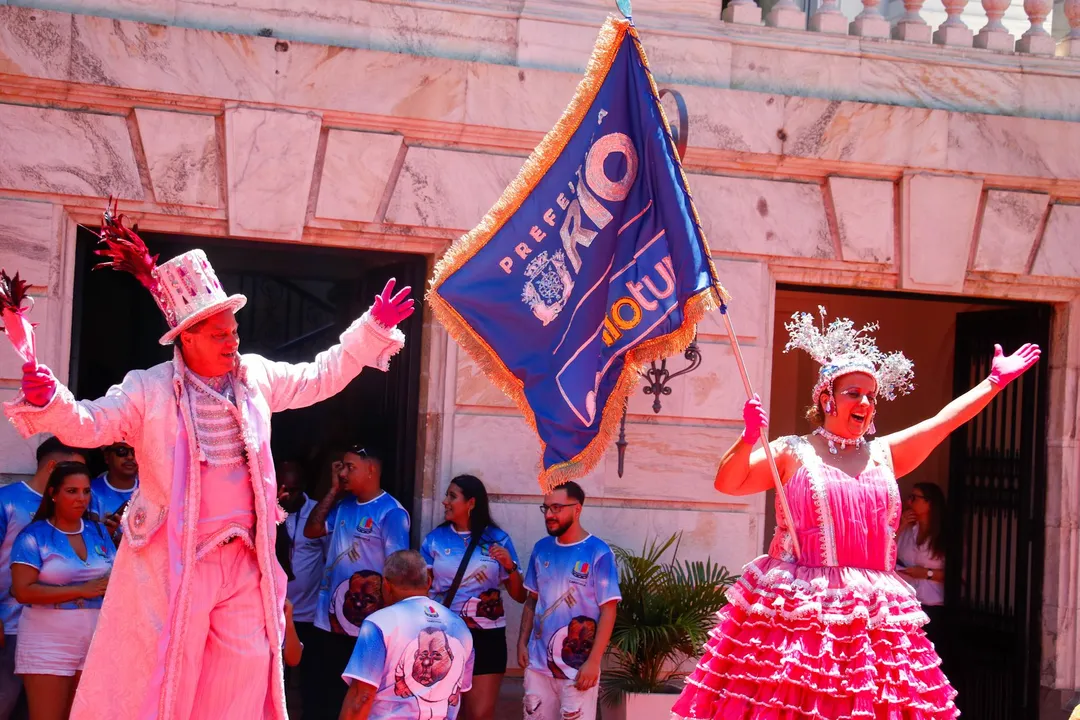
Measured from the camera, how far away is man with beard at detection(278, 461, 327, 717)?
8859mm

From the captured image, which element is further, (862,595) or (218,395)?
(862,595)

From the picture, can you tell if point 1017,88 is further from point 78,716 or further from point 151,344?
point 78,716

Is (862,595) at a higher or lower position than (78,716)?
higher

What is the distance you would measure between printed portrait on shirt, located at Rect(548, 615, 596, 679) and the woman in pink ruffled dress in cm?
166

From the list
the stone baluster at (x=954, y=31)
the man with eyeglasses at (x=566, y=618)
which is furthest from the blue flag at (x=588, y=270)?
the stone baluster at (x=954, y=31)

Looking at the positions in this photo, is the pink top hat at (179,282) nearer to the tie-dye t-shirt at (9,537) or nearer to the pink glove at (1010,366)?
the tie-dye t-shirt at (9,537)

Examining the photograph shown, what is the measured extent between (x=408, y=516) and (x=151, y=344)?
10.3 ft

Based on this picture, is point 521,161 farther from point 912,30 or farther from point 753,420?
point 753,420

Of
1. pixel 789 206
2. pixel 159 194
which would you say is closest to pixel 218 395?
pixel 159 194

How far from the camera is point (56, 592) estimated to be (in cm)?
724

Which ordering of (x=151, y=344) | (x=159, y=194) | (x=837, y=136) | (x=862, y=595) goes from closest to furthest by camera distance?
(x=862, y=595) < (x=159, y=194) < (x=837, y=136) < (x=151, y=344)

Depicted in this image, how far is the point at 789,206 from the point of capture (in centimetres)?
954

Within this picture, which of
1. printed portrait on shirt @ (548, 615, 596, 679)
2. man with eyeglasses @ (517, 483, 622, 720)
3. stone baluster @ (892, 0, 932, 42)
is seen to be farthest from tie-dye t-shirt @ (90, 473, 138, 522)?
stone baluster @ (892, 0, 932, 42)

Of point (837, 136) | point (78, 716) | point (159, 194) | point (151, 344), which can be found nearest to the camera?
point (78, 716)
